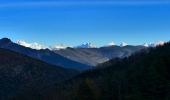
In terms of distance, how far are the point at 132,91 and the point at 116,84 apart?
20896mm

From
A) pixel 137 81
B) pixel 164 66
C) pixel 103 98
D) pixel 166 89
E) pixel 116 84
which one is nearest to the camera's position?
pixel 166 89

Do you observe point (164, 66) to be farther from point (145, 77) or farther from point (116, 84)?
point (116, 84)

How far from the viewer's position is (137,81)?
383 feet

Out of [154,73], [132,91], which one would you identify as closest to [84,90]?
[132,91]

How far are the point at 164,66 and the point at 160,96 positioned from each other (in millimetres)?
7823

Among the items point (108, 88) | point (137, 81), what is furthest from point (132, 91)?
point (108, 88)

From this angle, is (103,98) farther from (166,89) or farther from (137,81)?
(166,89)

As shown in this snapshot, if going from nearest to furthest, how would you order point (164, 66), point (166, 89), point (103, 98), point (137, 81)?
1. point (166, 89)
2. point (164, 66)
3. point (137, 81)
4. point (103, 98)

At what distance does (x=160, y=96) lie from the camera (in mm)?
104750

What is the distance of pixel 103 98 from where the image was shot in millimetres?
128250

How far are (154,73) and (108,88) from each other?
29.7m

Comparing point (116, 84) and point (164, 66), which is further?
point (116, 84)

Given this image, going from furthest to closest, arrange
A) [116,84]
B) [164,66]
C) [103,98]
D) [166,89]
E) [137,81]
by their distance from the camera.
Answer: [116,84]
[103,98]
[137,81]
[164,66]
[166,89]

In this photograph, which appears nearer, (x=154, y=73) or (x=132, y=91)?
(x=154, y=73)
